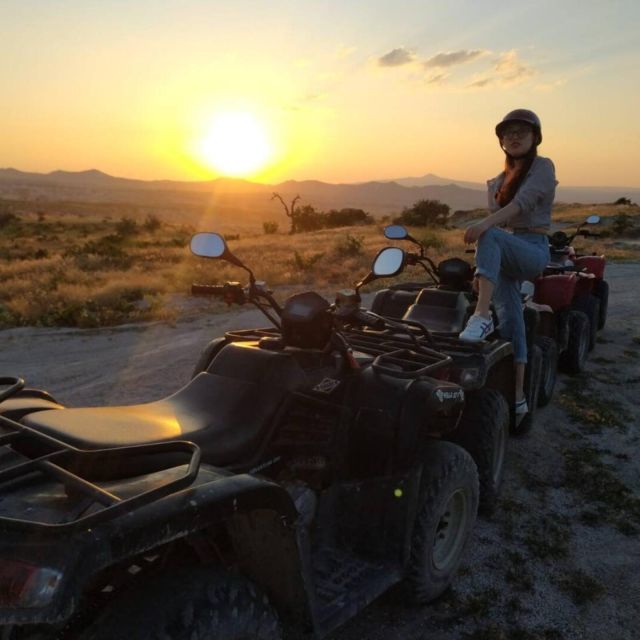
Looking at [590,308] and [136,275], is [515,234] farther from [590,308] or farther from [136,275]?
[136,275]

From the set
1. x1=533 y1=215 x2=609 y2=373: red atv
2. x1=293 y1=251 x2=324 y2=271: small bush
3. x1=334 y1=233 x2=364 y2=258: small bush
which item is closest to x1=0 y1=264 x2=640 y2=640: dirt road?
x1=533 y1=215 x2=609 y2=373: red atv

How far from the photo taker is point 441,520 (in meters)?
3.28

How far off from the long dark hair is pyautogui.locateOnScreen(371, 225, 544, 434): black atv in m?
0.63

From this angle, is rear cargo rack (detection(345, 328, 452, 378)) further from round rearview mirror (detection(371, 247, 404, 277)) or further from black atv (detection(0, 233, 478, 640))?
round rearview mirror (detection(371, 247, 404, 277))

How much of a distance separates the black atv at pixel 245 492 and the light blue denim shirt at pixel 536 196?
56.9 inches

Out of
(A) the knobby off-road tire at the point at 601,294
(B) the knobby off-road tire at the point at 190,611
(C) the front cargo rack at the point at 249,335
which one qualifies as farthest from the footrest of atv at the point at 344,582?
(A) the knobby off-road tire at the point at 601,294

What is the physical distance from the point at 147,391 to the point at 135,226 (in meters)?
38.0

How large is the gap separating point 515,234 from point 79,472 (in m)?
3.86

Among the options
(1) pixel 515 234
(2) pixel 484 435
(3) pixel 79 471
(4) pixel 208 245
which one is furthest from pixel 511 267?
(3) pixel 79 471

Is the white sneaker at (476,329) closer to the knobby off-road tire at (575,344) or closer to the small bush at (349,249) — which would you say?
the knobby off-road tire at (575,344)

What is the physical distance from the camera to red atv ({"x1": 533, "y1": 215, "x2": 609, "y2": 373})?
6.80 metres

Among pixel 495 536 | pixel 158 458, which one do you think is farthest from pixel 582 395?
pixel 158 458

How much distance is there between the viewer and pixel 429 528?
296cm

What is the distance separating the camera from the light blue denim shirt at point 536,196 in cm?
442
